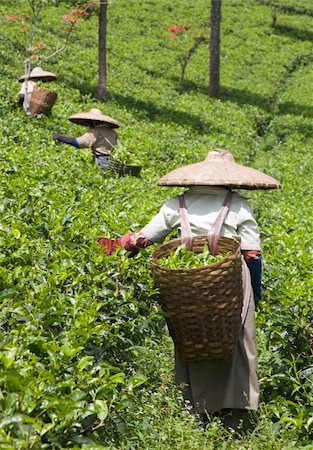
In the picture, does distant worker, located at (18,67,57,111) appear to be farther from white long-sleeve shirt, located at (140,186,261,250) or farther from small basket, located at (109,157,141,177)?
white long-sleeve shirt, located at (140,186,261,250)

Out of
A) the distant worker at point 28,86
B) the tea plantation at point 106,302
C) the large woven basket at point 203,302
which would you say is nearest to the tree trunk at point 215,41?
the tea plantation at point 106,302

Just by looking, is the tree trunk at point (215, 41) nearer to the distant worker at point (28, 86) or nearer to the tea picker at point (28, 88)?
the distant worker at point (28, 86)

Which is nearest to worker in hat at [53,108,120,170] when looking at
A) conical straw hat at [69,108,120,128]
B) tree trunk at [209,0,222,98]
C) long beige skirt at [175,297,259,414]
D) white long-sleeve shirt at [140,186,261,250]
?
conical straw hat at [69,108,120,128]

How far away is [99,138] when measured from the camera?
373 inches

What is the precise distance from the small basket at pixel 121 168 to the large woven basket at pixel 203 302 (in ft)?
16.6

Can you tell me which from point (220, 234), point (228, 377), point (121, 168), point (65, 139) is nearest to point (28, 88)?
point (65, 139)

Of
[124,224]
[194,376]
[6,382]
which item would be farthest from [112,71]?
[6,382]

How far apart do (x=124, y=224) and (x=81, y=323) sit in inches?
88.1

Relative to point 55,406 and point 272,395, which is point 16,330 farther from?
point 272,395

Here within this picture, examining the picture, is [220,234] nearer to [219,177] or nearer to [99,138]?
[219,177]

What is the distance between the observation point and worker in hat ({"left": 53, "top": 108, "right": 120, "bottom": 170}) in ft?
30.3

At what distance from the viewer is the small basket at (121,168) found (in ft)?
30.1

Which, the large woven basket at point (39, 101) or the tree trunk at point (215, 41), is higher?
the large woven basket at point (39, 101)

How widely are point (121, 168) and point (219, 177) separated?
4987mm
